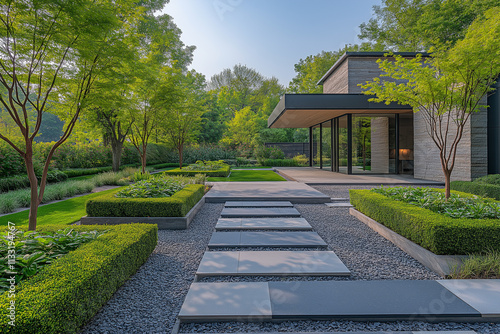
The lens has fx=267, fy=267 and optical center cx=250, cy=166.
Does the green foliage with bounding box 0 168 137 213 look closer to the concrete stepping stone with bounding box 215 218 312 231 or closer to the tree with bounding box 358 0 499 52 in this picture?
the concrete stepping stone with bounding box 215 218 312 231

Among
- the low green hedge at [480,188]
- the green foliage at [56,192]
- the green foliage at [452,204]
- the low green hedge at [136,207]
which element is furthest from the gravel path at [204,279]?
the green foliage at [56,192]

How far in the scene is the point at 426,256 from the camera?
3.75 m

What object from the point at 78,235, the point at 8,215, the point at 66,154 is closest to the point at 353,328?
the point at 78,235

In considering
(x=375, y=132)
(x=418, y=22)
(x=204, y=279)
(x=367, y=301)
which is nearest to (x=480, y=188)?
(x=367, y=301)

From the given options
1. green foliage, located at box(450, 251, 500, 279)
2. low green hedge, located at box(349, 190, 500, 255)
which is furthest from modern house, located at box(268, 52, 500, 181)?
green foliage, located at box(450, 251, 500, 279)

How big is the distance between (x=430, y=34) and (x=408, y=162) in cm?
1543

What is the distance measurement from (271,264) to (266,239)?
1.11m

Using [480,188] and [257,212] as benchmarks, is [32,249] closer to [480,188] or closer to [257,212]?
[257,212]

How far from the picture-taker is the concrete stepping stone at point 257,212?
658 centimetres

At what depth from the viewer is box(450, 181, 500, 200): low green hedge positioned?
295 inches

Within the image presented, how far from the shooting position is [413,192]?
6066 millimetres

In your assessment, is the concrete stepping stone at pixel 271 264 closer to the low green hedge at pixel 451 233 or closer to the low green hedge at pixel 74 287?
the low green hedge at pixel 74 287

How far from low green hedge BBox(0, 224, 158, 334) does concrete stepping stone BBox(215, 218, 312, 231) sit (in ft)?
7.38

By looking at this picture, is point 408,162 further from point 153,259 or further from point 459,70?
point 153,259
